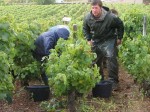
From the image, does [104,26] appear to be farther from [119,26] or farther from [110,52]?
[110,52]

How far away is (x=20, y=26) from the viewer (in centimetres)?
736

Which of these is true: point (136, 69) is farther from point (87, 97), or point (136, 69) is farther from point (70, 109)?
point (70, 109)

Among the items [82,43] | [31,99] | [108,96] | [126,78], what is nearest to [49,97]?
[31,99]

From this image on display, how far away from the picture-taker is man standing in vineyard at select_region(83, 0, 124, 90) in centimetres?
713

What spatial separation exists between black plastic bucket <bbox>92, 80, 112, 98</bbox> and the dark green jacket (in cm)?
103

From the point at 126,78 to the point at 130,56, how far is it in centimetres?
151

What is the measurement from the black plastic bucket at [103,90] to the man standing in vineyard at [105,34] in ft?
1.45

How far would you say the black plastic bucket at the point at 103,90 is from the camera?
658 cm

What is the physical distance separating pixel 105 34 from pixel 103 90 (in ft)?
4.00

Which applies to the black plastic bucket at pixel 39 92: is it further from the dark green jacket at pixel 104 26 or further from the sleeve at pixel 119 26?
the sleeve at pixel 119 26

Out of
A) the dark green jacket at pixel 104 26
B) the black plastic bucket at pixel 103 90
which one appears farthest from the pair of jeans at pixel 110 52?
the black plastic bucket at pixel 103 90

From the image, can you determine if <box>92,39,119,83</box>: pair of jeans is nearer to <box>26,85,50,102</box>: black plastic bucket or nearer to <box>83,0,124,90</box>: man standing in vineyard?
<box>83,0,124,90</box>: man standing in vineyard

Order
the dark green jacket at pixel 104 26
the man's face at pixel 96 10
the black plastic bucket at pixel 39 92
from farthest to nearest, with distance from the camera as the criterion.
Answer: the dark green jacket at pixel 104 26 → the man's face at pixel 96 10 → the black plastic bucket at pixel 39 92

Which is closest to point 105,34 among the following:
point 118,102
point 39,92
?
point 118,102
